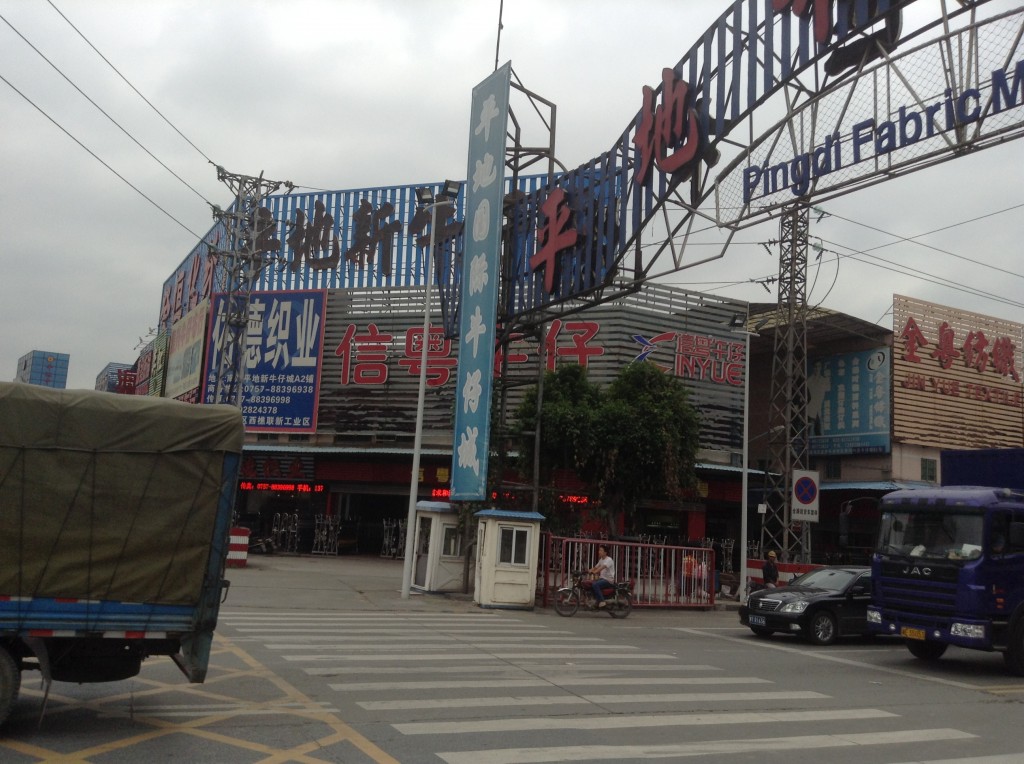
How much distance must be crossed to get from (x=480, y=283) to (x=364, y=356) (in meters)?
18.4

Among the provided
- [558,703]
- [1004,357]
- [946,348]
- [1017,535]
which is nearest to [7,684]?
[558,703]

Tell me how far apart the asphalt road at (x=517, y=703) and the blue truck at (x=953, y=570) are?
0.67 meters

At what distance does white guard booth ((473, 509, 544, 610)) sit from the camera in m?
20.1

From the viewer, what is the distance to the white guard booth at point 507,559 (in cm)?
2012

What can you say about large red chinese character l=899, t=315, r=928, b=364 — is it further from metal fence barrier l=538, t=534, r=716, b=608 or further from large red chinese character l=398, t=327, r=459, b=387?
metal fence barrier l=538, t=534, r=716, b=608

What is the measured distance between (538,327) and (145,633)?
1631 centimetres

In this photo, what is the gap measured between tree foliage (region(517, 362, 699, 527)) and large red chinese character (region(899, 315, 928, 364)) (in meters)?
16.3

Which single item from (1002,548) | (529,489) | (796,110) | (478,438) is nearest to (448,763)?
(1002,548)

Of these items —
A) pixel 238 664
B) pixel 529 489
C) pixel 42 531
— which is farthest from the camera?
pixel 529 489

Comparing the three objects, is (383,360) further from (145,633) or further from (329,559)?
(145,633)

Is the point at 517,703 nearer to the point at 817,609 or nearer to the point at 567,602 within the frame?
the point at 817,609

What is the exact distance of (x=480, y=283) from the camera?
21.8 meters

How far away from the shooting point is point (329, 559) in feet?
121

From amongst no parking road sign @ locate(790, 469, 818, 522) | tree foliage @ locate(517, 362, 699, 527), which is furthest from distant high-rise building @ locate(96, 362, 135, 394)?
no parking road sign @ locate(790, 469, 818, 522)
